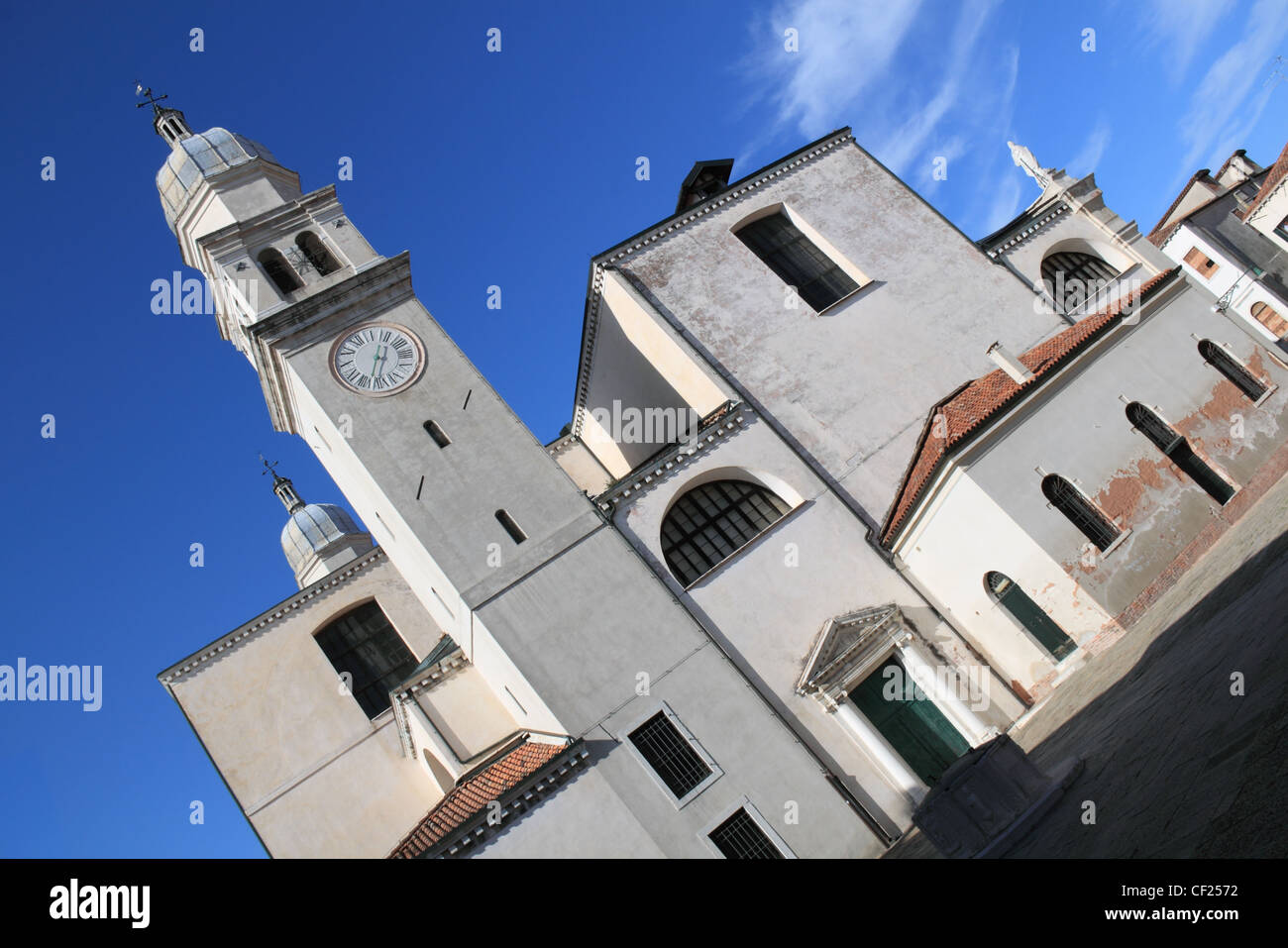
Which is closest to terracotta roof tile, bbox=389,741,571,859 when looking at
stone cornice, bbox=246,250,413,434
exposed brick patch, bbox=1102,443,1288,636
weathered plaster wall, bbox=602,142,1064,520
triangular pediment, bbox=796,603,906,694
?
triangular pediment, bbox=796,603,906,694

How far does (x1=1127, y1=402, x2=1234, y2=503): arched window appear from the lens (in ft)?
60.2

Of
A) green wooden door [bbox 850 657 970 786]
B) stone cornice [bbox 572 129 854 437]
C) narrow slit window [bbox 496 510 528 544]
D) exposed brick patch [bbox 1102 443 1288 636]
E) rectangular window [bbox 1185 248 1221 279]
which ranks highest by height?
stone cornice [bbox 572 129 854 437]

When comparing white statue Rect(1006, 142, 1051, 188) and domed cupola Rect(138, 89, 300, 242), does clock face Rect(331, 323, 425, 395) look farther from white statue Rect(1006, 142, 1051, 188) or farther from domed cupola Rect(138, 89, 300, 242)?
white statue Rect(1006, 142, 1051, 188)

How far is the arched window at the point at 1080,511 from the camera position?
698 inches

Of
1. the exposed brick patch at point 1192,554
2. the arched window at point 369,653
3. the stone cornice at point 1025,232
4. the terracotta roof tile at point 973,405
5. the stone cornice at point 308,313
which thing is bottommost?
the exposed brick patch at point 1192,554

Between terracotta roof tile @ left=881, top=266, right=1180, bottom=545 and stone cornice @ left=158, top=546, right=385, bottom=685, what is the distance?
15.6 m

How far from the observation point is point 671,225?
1012 inches

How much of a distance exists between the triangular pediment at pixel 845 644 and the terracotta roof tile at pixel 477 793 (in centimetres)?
562

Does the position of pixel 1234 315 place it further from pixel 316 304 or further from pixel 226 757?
pixel 226 757

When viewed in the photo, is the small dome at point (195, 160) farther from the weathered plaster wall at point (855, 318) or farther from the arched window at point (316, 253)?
the weathered plaster wall at point (855, 318)

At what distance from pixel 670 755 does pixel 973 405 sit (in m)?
9.87

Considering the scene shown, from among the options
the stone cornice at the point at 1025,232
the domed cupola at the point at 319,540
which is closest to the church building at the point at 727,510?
the stone cornice at the point at 1025,232

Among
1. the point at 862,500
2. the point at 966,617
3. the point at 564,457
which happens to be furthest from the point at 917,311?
the point at 564,457
